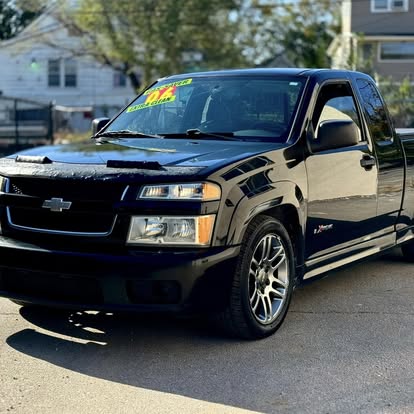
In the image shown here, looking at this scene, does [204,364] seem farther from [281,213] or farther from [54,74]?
[54,74]

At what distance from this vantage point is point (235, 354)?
186 inches

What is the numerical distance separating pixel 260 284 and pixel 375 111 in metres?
2.30

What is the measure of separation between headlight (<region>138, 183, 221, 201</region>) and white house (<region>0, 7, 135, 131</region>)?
3755 cm

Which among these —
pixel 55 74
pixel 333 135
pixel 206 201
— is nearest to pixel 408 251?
pixel 333 135

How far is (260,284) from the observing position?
5012 mm

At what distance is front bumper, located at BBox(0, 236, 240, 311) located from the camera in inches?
172

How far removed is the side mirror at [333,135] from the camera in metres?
5.45

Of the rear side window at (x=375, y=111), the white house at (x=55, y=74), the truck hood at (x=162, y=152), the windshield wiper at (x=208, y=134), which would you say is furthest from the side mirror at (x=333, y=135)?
the white house at (x=55, y=74)

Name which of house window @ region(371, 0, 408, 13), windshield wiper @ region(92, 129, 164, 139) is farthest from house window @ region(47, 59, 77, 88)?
windshield wiper @ region(92, 129, 164, 139)

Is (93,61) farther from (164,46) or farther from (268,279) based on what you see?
(268,279)

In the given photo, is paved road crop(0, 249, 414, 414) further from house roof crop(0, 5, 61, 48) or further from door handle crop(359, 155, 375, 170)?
house roof crop(0, 5, 61, 48)

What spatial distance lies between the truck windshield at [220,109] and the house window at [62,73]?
37344mm

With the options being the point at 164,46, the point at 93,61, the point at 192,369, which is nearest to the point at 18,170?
the point at 192,369

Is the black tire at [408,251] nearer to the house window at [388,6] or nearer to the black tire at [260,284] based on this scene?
the black tire at [260,284]
